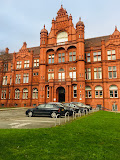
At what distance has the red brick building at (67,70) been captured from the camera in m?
34.3

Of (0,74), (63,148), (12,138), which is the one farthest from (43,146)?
(0,74)

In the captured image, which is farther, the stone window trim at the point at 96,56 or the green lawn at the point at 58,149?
the stone window trim at the point at 96,56

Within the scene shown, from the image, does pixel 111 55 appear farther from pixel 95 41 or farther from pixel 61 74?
pixel 61 74

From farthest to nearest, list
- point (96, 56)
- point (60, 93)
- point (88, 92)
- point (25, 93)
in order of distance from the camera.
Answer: point (25, 93)
point (60, 93)
point (96, 56)
point (88, 92)

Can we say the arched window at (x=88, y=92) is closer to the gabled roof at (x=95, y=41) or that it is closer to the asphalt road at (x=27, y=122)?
the gabled roof at (x=95, y=41)

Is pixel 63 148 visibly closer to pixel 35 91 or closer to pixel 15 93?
pixel 35 91

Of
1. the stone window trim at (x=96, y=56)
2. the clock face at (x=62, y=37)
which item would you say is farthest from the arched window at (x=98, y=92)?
the clock face at (x=62, y=37)

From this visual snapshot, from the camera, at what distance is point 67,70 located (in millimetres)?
37125

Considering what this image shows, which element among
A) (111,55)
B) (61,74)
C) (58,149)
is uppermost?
(111,55)

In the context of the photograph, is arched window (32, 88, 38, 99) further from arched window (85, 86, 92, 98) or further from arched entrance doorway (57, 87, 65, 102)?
arched window (85, 86, 92, 98)

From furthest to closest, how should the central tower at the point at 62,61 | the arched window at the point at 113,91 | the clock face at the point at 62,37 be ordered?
the clock face at the point at 62,37, the central tower at the point at 62,61, the arched window at the point at 113,91

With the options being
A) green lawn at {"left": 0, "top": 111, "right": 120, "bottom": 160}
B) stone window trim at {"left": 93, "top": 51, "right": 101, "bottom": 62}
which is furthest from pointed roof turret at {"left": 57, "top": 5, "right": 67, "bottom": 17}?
green lawn at {"left": 0, "top": 111, "right": 120, "bottom": 160}

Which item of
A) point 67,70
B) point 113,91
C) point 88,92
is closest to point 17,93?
point 67,70

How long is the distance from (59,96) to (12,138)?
32.8 meters
